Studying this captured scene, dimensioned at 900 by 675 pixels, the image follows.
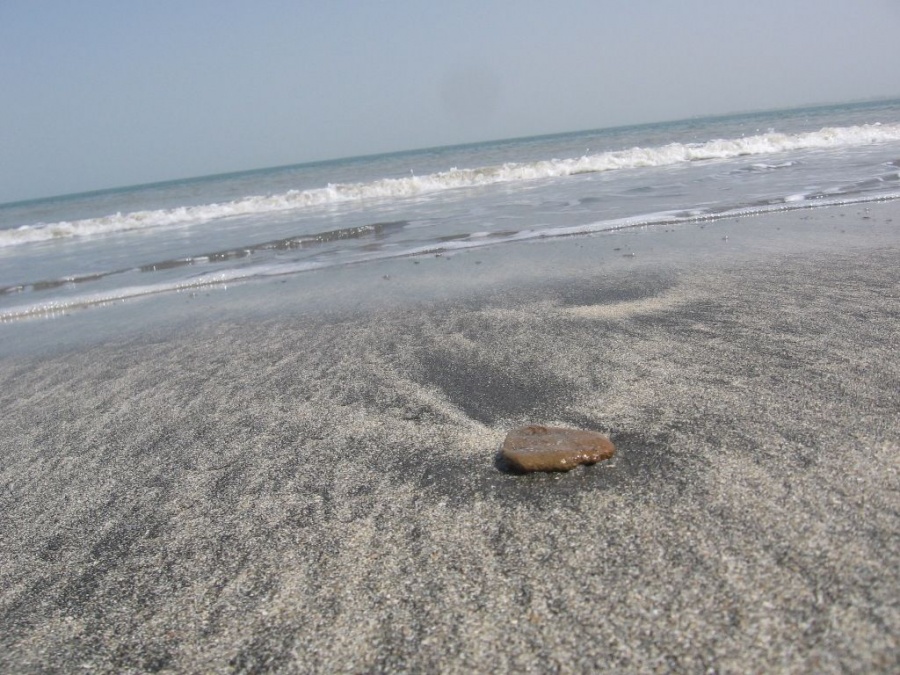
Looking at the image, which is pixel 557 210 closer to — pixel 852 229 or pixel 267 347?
pixel 852 229

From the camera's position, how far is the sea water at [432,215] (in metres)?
7.45

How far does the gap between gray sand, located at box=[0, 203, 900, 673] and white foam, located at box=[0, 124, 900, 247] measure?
44.6 ft

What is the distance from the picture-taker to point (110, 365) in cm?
410

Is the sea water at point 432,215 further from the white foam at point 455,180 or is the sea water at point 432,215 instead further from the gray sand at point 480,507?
the gray sand at point 480,507

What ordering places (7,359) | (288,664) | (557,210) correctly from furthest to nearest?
(557,210) < (7,359) < (288,664)

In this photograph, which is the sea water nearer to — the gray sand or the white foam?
the white foam

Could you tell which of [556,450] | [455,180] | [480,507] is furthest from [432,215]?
[480,507]

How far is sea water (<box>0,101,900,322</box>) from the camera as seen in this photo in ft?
24.5

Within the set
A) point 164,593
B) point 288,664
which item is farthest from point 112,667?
point 288,664

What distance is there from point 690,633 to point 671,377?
1.51m

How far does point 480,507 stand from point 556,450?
305mm

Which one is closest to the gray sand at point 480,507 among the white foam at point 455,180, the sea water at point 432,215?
the sea water at point 432,215

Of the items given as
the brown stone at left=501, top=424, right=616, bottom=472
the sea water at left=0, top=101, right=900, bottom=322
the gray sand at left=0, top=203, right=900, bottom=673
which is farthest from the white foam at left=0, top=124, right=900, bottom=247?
the brown stone at left=501, top=424, right=616, bottom=472

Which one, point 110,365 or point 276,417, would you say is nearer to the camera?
point 276,417
